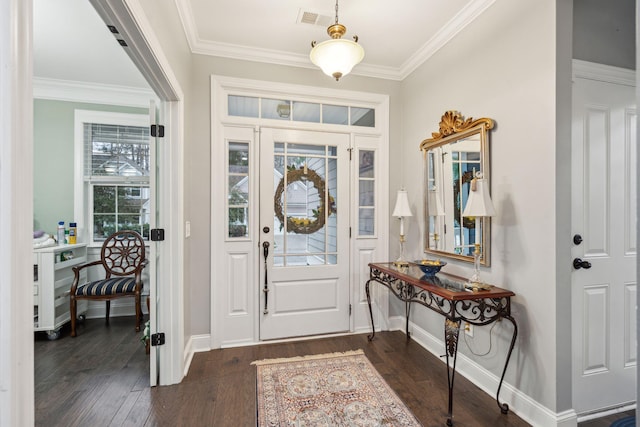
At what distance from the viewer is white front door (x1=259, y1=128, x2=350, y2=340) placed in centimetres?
288

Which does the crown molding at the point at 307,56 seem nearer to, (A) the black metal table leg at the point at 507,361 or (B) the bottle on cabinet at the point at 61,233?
(A) the black metal table leg at the point at 507,361

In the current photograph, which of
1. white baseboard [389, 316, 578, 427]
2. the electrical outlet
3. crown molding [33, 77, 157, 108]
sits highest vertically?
crown molding [33, 77, 157, 108]

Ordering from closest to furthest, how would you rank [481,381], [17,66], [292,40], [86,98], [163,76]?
[17,66] < [163,76] < [481,381] < [292,40] < [86,98]

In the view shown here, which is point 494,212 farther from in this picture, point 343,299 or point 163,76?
point 163,76

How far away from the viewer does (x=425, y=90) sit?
9.34 ft

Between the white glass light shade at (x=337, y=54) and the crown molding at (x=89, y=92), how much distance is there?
2220mm

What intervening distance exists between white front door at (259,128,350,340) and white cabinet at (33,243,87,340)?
2.01m

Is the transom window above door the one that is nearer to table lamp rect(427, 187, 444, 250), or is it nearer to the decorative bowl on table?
table lamp rect(427, 187, 444, 250)

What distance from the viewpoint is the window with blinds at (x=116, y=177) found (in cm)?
356

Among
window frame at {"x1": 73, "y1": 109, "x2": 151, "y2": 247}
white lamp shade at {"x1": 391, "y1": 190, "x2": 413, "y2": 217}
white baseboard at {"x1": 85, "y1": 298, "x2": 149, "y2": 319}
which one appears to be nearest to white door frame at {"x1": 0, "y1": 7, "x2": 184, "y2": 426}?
white lamp shade at {"x1": 391, "y1": 190, "x2": 413, "y2": 217}

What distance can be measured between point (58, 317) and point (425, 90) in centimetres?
420

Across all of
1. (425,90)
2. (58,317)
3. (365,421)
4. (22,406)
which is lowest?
(365,421)

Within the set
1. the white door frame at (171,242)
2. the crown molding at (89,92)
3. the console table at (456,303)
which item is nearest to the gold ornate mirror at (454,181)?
the console table at (456,303)

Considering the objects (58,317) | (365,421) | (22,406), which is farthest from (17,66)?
(58,317)
